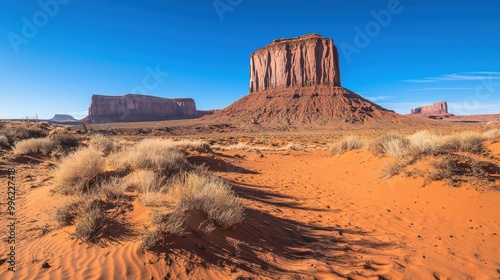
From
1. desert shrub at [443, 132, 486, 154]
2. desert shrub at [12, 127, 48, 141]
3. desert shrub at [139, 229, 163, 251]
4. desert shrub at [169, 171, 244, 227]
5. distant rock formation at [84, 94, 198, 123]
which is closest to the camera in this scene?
desert shrub at [139, 229, 163, 251]

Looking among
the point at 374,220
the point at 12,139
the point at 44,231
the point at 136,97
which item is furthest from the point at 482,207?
the point at 136,97

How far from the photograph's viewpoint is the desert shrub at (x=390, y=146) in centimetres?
960

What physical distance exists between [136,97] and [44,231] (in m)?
134

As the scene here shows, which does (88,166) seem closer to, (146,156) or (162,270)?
(146,156)

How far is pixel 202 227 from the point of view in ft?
13.6

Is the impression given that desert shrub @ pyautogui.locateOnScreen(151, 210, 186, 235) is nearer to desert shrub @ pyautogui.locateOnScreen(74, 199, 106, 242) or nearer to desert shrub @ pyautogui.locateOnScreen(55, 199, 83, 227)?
desert shrub @ pyautogui.locateOnScreen(74, 199, 106, 242)

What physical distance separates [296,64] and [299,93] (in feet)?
39.9

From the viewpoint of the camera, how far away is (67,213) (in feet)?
14.2

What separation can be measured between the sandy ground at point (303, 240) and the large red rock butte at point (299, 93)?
189 ft

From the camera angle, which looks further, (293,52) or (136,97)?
(136,97)

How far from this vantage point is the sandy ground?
329cm

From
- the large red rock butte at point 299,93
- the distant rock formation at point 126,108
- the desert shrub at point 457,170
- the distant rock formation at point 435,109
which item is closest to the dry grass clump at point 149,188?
the desert shrub at point 457,170

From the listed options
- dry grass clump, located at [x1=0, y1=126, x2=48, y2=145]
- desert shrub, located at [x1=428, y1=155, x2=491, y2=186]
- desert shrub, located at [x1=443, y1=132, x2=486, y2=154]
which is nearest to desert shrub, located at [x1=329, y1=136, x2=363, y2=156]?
desert shrub, located at [x1=443, y1=132, x2=486, y2=154]

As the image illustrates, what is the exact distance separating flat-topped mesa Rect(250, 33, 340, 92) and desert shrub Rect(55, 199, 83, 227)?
8337 centimetres
